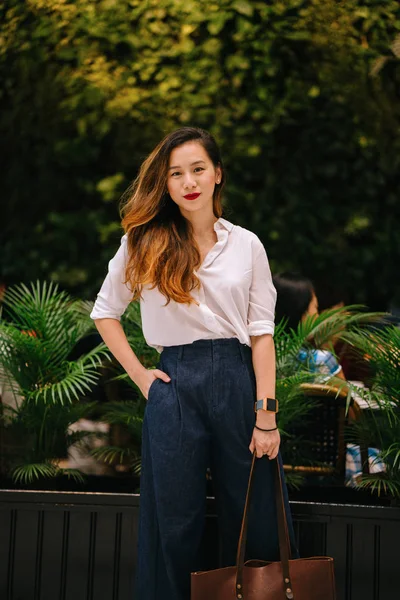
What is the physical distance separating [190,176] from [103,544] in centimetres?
124

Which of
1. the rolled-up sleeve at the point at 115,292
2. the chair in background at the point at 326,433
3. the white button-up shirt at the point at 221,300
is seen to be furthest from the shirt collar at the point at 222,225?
the chair in background at the point at 326,433

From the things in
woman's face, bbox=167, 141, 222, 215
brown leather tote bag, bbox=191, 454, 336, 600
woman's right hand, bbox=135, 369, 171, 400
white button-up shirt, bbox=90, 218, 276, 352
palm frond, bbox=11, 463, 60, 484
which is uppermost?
woman's face, bbox=167, 141, 222, 215

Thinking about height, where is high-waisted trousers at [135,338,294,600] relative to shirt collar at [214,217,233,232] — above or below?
below

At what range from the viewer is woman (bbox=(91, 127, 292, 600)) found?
2.28m

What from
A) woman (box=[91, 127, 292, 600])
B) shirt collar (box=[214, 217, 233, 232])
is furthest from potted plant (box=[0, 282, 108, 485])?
shirt collar (box=[214, 217, 233, 232])

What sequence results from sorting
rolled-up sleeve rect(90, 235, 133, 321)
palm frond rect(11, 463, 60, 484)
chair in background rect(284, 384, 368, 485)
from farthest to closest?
chair in background rect(284, 384, 368, 485)
palm frond rect(11, 463, 60, 484)
rolled-up sleeve rect(90, 235, 133, 321)

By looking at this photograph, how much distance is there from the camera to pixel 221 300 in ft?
7.54

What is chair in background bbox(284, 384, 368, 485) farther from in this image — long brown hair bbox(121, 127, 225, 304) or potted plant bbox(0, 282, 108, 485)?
long brown hair bbox(121, 127, 225, 304)

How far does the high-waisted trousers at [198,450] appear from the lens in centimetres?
228

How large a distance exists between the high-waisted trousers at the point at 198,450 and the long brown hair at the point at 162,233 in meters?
0.19

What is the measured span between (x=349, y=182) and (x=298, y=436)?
2.37 metres

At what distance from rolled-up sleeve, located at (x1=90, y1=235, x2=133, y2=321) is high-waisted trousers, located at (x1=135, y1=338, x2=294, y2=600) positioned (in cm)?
22

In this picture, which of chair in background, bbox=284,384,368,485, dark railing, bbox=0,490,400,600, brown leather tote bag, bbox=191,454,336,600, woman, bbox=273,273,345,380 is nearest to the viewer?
brown leather tote bag, bbox=191,454,336,600

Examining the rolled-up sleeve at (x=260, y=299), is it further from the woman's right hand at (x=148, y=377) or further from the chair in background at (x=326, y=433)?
the chair in background at (x=326, y=433)
